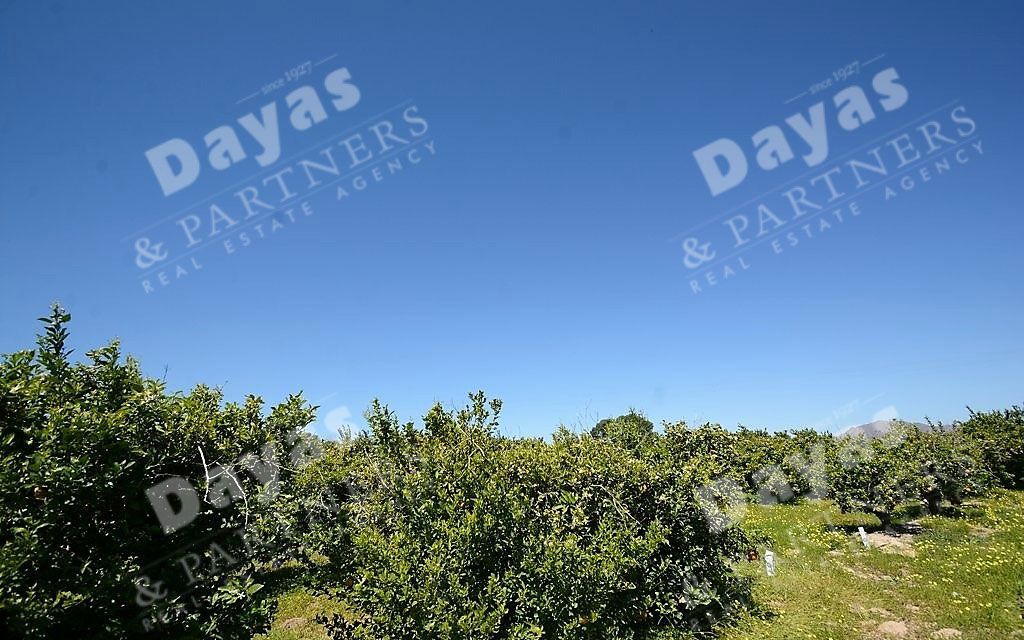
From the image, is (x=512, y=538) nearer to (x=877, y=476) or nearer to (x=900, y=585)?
(x=900, y=585)

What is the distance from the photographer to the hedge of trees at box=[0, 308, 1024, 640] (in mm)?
5199

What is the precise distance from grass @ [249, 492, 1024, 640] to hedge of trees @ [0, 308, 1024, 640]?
265 cm

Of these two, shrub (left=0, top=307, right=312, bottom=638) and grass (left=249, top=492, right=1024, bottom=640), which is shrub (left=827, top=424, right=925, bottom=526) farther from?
shrub (left=0, top=307, right=312, bottom=638)

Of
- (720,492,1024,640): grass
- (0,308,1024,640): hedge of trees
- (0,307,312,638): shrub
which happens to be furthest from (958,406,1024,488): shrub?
(0,307,312,638): shrub

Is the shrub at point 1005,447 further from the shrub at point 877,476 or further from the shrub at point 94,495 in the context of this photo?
the shrub at point 94,495

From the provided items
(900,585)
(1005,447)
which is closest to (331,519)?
(900,585)

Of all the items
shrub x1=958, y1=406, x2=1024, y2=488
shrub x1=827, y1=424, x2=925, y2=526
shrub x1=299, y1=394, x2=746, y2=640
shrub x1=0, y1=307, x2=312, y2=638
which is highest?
shrub x1=0, y1=307, x2=312, y2=638

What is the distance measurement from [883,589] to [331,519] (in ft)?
56.9

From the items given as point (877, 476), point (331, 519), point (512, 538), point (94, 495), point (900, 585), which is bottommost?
point (877, 476)

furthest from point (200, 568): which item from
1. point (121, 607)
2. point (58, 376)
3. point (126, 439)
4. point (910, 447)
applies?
point (910, 447)

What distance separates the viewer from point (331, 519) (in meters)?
8.63

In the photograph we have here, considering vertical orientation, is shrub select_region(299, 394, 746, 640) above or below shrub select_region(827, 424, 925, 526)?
above

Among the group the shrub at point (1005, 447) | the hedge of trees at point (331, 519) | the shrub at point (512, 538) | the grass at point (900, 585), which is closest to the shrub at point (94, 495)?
the hedge of trees at point (331, 519)

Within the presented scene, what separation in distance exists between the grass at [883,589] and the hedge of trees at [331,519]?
2.65 meters
